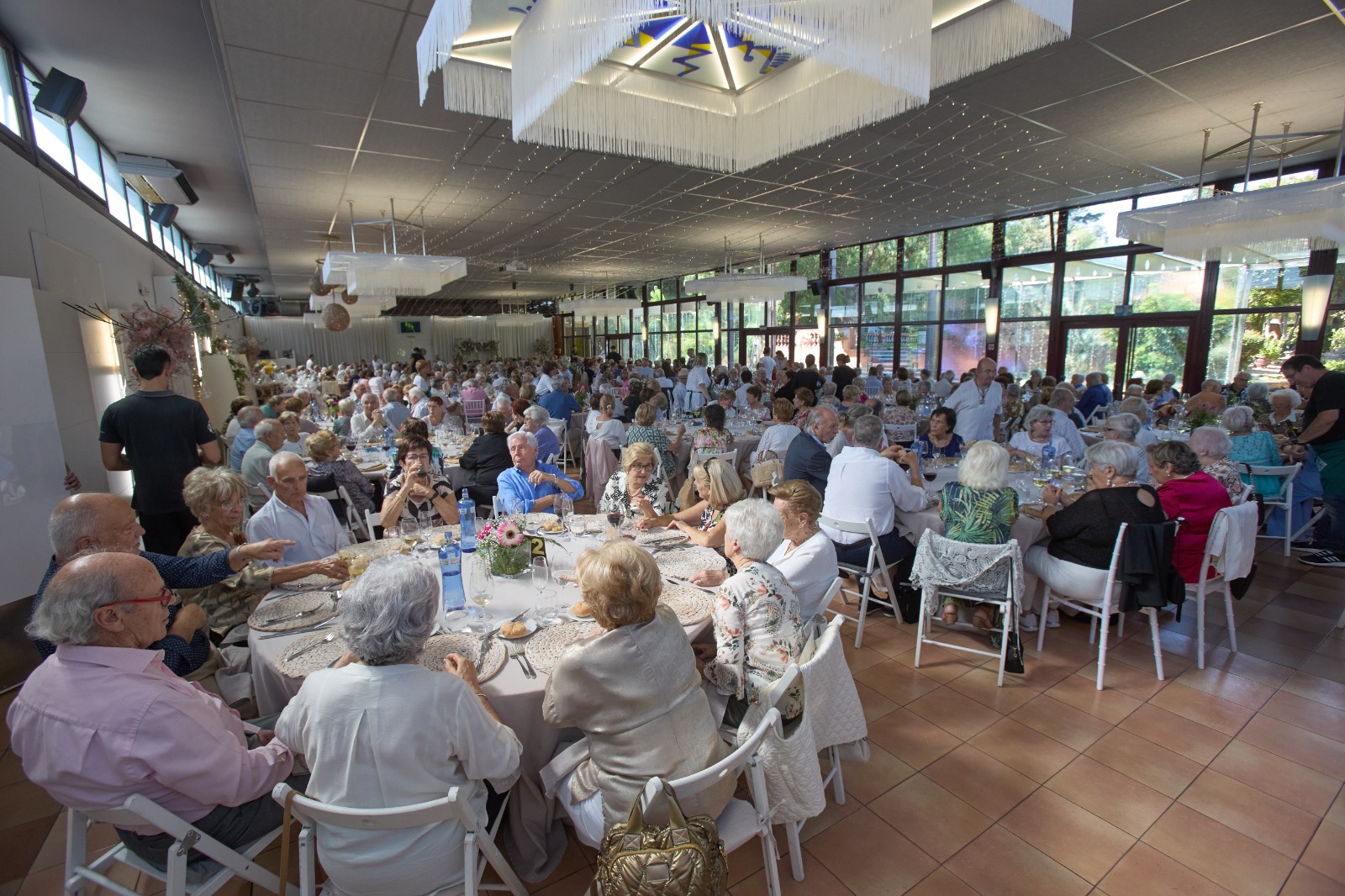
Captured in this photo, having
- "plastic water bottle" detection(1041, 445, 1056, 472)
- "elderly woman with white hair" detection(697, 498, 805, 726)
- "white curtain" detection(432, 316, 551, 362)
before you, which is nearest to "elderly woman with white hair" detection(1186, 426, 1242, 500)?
"plastic water bottle" detection(1041, 445, 1056, 472)

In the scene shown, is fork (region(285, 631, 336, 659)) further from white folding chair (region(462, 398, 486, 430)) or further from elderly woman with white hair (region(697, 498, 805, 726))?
white folding chair (region(462, 398, 486, 430))

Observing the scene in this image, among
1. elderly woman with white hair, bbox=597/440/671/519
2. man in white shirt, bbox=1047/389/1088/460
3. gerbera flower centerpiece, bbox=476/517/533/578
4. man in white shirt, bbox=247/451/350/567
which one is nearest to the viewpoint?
gerbera flower centerpiece, bbox=476/517/533/578

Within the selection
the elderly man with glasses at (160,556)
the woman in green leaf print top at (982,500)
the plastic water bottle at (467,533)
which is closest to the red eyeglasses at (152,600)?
the elderly man with glasses at (160,556)

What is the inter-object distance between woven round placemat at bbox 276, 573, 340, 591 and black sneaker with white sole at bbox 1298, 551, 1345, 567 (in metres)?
7.05

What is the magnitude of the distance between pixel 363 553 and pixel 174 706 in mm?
1343

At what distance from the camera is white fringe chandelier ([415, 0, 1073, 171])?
61.6 inches

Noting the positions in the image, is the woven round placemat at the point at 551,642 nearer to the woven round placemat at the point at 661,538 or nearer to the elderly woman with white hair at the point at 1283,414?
the woven round placemat at the point at 661,538

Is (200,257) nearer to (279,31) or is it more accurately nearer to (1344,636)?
(279,31)

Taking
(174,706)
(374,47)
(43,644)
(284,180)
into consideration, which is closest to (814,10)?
(174,706)

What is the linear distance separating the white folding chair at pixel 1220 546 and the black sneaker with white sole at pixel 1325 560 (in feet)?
7.68

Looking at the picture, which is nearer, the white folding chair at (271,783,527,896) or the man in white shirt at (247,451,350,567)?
the white folding chair at (271,783,527,896)

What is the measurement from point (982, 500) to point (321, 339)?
2690cm

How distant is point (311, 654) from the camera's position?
1897 millimetres

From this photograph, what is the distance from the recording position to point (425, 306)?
25.2 meters
